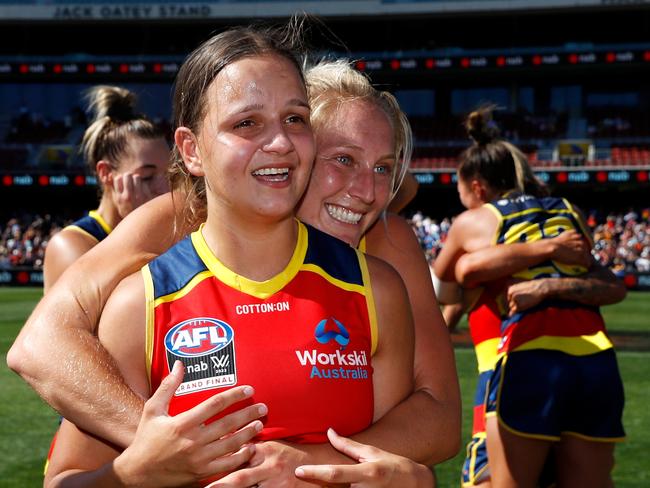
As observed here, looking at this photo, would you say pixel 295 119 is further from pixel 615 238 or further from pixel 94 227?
pixel 615 238

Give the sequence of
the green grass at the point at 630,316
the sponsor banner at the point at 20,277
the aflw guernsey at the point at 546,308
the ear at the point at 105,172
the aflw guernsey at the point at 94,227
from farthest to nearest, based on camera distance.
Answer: the sponsor banner at the point at 20,277, the green grass at the point at 630,316, the aflw guernsey at the point at 546,308, the ear at the point at 105,172, the aflw guernsey at the point at 94,227

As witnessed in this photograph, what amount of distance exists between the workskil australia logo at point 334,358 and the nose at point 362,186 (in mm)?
503

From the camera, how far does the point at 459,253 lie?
426 cm

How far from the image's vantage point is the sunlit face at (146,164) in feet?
11.1

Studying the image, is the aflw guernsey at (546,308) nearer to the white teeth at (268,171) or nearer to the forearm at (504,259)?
the forearm at (504,259)

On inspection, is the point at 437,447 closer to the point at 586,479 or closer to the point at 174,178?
the point at 174,178

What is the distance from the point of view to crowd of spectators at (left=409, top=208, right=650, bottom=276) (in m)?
24.0

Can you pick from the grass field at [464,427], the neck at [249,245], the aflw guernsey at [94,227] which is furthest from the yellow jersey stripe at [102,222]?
the grass field at [464,427]

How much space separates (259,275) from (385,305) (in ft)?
0.87

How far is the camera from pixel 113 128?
11.6 feet

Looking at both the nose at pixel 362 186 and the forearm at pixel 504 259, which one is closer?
the nose at pixel 362 186

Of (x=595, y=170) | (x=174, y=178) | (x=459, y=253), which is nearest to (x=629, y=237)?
(x=595, y=170)

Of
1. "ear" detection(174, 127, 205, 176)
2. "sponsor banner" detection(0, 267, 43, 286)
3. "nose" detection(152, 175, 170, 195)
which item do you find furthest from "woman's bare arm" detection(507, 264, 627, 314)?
"sponsor banner" detection(0, 267, 43, 286)

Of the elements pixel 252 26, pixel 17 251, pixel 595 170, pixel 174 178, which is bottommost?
pixel 17 251
